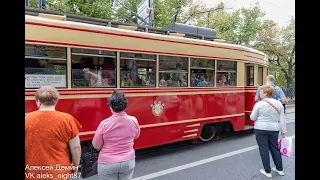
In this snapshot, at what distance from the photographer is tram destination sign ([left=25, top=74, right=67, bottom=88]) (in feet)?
12.8

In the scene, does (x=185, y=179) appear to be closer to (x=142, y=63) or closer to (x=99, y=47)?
(x=142, y=63)

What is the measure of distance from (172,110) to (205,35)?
108 inches

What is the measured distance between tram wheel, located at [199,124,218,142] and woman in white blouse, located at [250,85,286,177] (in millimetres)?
2267

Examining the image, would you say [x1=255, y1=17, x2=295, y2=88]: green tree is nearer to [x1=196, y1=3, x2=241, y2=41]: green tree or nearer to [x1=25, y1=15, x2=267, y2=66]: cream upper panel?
[x1=196, y1=3, x2=241, y2=41]: green tree

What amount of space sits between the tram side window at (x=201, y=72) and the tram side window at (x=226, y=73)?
0.26 m

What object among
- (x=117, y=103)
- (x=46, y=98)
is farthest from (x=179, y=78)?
(x=46, y=98)

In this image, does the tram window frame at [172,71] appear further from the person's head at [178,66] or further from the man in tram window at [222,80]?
the man in tram window at [222,80]

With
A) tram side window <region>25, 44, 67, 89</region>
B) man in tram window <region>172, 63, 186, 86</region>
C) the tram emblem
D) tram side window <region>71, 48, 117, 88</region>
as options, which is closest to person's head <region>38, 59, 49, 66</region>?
tram side window <region>25, 44, 67, 89</region>

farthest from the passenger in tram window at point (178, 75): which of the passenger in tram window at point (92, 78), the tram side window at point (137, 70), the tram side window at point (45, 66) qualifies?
the tram side window at point (45, 66)

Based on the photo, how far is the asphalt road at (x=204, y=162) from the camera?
4359 mm

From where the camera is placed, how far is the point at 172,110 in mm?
5570

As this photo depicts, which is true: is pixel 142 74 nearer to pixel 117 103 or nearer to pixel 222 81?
pixel 222 81

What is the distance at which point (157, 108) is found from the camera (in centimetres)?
532
